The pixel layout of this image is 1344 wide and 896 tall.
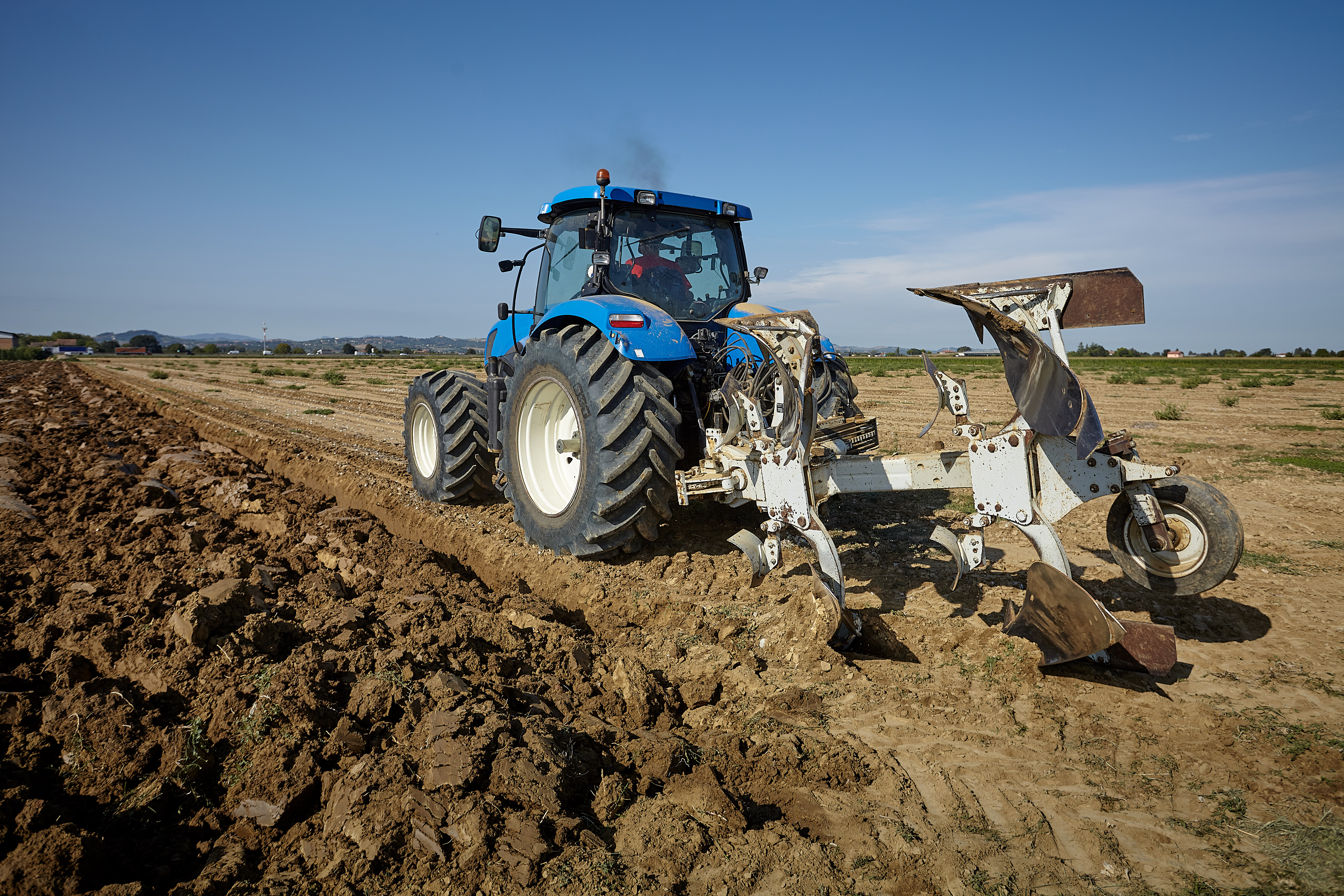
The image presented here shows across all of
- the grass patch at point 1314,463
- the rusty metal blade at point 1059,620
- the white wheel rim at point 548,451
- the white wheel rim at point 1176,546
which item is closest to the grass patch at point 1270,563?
the white wheel rim at point 1176,546

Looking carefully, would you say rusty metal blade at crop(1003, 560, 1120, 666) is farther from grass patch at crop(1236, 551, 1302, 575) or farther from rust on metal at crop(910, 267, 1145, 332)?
grass patch at crop(1236, 551, 1302, 575)

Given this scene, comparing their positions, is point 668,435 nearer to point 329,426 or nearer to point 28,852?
point 28,852

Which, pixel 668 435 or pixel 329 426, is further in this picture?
pixel 329 426

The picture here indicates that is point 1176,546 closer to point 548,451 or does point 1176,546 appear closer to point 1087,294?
point 1087,294

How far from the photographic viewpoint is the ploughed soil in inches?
79.1

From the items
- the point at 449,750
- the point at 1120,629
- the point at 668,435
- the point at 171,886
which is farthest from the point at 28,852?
the point at 1120,629

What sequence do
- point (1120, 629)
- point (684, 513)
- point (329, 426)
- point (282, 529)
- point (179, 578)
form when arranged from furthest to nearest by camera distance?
point (329, 426), point (684, 513), point (282, 529), point (179, 578), point (1120, 629)

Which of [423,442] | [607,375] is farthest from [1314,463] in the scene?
[423,442]

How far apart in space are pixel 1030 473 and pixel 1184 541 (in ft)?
2.53

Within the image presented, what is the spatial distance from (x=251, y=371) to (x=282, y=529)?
106ft

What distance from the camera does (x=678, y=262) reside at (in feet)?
17.4

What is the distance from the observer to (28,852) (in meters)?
1.85

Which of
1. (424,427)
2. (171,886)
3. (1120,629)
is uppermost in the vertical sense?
(424,427)

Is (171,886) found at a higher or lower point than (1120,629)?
lower
